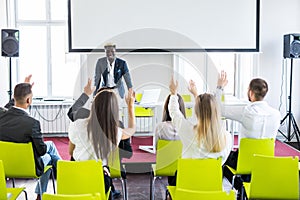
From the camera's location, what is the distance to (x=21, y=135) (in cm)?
364

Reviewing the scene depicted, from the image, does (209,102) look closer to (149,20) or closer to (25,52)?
(149,20)

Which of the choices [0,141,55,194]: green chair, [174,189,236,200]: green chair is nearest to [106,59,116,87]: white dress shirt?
[0,141,55,194]: green chair

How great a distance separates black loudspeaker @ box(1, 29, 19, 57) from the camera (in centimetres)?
652

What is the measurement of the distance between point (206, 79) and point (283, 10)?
1.75m

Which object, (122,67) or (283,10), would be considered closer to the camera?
(122,67)

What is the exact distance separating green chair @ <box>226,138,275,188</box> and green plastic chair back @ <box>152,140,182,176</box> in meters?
0.54

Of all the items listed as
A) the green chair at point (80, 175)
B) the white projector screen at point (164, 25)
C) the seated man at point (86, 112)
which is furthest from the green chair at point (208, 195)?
the white projector screen at point (164, 25)

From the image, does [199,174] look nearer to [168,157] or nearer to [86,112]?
[168,157]

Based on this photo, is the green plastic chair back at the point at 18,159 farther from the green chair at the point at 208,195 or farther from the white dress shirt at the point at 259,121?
the white dress shirt at the point at 259,121

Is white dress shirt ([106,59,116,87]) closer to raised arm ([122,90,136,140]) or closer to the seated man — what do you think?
the seated man

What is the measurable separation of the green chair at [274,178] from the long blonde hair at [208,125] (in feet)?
1.35

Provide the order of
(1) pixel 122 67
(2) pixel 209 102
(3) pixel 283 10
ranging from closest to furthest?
(2) pixel 209 102 < (1) pixel 122 67 < (3) pixel 283 10

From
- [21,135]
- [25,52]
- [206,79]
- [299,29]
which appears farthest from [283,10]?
[21,135]

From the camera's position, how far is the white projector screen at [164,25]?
6066 mm
